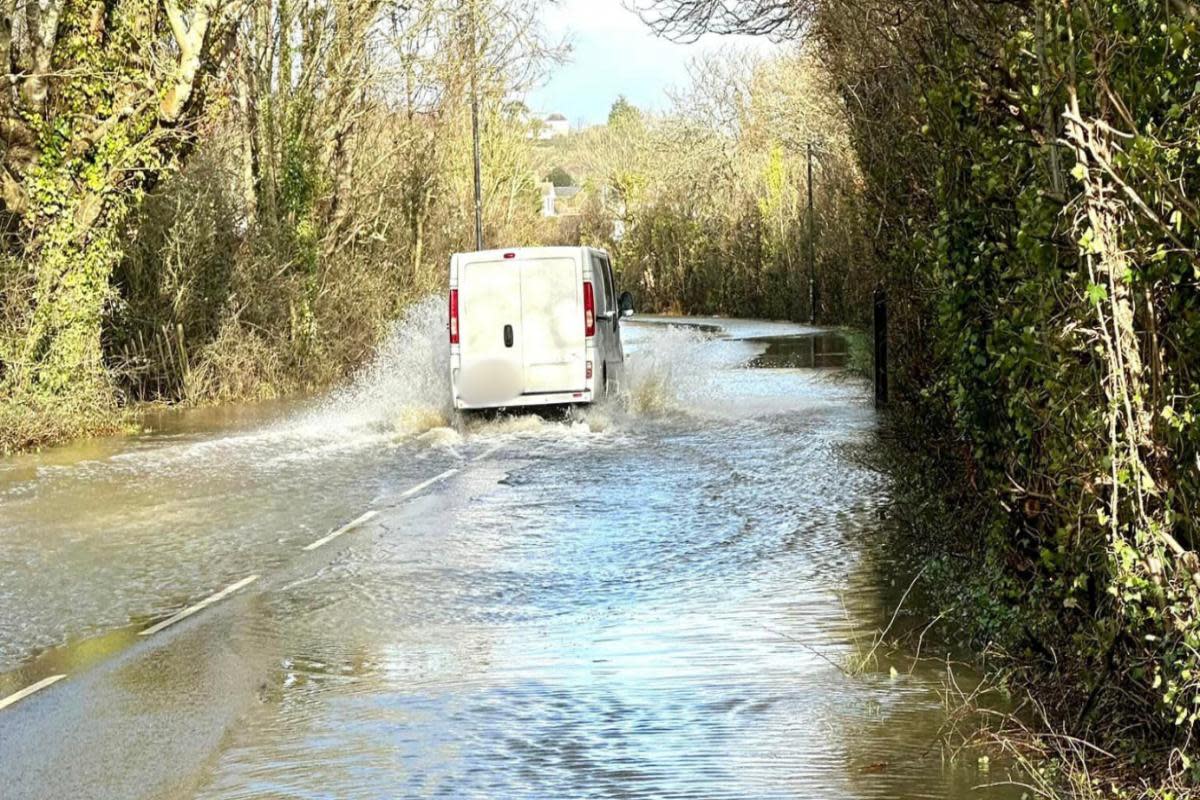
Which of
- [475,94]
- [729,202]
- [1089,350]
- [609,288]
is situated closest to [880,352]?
[609,288]

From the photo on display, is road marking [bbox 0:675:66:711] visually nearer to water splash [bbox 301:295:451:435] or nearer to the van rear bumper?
the van rear bumper

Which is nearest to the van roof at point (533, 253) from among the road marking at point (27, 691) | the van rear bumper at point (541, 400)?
the van rear bumper at point (541, 400)

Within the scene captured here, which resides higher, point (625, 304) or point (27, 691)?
point (625, 304)

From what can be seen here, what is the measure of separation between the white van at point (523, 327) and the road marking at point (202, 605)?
8.43 metres

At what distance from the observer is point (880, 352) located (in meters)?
21.6

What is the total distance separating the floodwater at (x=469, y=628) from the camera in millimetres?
6422

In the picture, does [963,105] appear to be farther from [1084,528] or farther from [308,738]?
[308,738]

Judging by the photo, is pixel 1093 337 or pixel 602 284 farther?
pixel 602 284

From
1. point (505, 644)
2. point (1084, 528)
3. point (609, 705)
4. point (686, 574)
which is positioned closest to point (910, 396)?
point (686, 574)

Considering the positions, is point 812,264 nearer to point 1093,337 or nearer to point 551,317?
point 551,317

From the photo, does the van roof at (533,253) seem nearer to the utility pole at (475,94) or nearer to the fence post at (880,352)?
the fence post at (880,352)

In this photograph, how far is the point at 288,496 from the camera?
14664 mm

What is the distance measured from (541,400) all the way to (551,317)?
101 centimetres

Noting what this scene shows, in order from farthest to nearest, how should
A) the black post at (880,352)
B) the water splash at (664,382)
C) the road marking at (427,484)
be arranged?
1. the water splash at (664,382)
2. the black post at (880,352)
3. the road marking at (427,484)
